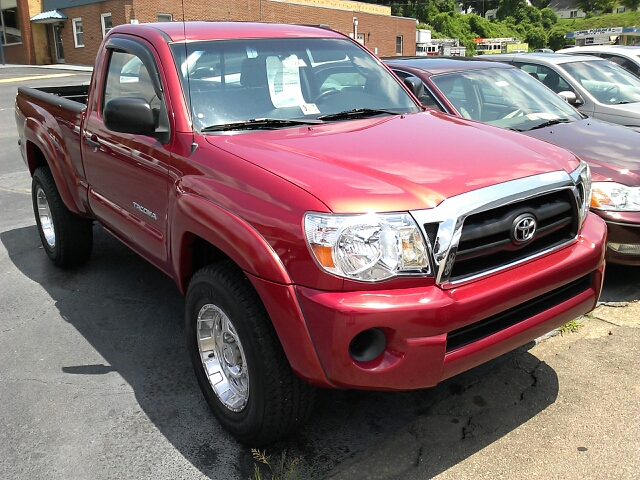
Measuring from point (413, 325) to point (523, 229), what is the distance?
2.26 feet

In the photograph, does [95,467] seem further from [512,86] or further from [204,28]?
[512,86]

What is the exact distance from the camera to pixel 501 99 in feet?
19.5

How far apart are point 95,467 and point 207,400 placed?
0.59 meters

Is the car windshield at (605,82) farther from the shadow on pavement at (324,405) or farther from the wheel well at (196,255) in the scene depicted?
the wheel well at (196,255)

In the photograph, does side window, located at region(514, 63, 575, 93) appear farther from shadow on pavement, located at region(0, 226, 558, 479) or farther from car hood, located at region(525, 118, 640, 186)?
shadow on pavement, located at region(0, 226, 558, 479)

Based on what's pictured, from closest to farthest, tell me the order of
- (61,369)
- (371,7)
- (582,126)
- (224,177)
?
(224,177) < (61,369) < (582,126) < (371,7)

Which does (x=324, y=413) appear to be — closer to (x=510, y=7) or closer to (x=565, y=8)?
(x=510, y=7)

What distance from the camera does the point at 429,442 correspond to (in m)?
3.07

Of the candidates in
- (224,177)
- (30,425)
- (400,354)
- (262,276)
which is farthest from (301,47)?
(30,425)

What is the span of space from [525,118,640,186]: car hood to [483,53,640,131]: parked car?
1.73 metres

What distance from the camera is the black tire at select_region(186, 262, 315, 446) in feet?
8.84

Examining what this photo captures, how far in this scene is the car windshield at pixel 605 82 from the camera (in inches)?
306

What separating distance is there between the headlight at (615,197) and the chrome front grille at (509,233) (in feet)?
5.45

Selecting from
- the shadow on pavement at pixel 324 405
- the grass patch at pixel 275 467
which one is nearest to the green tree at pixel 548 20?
the shadow on pavement at pixel 324 405
